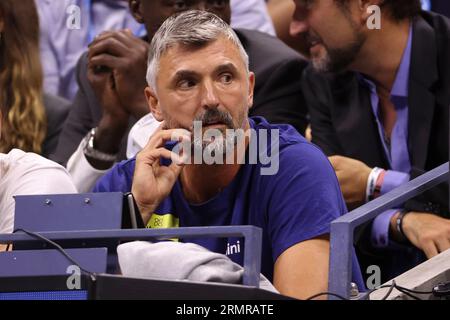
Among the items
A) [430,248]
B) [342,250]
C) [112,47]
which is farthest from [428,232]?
[112,47]

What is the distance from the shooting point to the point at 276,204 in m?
2.46

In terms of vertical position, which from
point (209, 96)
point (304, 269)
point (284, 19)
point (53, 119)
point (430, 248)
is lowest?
point (430, 248)

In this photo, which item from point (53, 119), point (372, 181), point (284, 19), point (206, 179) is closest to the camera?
point (206, 179)

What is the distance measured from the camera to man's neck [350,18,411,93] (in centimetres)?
342

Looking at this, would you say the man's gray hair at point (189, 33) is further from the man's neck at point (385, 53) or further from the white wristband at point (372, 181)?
the man's neck at point (385, 53)

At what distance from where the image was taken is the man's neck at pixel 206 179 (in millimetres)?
2617

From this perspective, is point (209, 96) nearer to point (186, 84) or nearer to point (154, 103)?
point (186, 84)

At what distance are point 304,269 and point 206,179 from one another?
47 centimetres

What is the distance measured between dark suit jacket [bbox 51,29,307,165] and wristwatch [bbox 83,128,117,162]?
54mm

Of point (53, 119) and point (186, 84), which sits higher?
point (186, 84)

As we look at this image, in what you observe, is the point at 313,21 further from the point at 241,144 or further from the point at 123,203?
the point at 123,203

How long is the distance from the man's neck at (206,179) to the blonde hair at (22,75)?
1.17 m

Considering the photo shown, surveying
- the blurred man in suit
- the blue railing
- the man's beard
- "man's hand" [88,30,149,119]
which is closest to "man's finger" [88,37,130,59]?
"man's hand" [88,30,149,119]

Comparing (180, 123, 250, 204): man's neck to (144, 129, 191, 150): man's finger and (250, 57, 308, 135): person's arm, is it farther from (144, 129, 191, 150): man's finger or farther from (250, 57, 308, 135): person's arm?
(250, 57, 308, 135): person's arm
